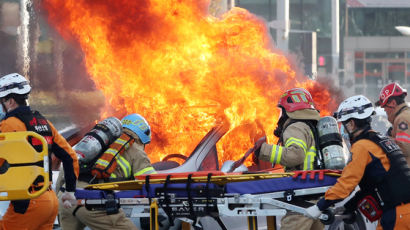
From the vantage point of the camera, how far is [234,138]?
9016mm

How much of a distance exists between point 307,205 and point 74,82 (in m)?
16.9

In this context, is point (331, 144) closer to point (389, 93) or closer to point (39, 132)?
point (389, 93)

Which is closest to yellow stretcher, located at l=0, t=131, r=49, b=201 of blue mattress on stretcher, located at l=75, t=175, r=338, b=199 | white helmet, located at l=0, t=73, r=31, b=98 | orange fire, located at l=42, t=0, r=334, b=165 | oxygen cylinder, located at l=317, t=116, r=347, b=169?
white helmet, located at l=0, t=73, r=31, b=98

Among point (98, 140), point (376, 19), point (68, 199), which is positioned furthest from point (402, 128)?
point (376, 19)

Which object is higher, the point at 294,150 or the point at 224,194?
the point at 294,150

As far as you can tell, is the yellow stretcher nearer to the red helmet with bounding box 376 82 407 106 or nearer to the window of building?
the red helmet with bounding box 376 82 407 106

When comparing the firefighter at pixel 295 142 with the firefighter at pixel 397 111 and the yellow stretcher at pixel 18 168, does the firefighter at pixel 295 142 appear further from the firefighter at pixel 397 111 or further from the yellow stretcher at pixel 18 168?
the yellow stretcher at pixel 18 168

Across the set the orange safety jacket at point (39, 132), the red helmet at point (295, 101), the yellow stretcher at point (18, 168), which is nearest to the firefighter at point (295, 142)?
the red helmet at point (295, 101)

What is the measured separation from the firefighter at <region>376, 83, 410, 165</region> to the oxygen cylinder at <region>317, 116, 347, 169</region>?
119 centimetres

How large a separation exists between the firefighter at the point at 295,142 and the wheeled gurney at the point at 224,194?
32cm

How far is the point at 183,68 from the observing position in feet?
36.6

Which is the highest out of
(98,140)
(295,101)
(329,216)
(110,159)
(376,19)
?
(295,101)

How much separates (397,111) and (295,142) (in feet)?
6.24

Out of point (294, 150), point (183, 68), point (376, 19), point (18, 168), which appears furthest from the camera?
point (376, 19)
